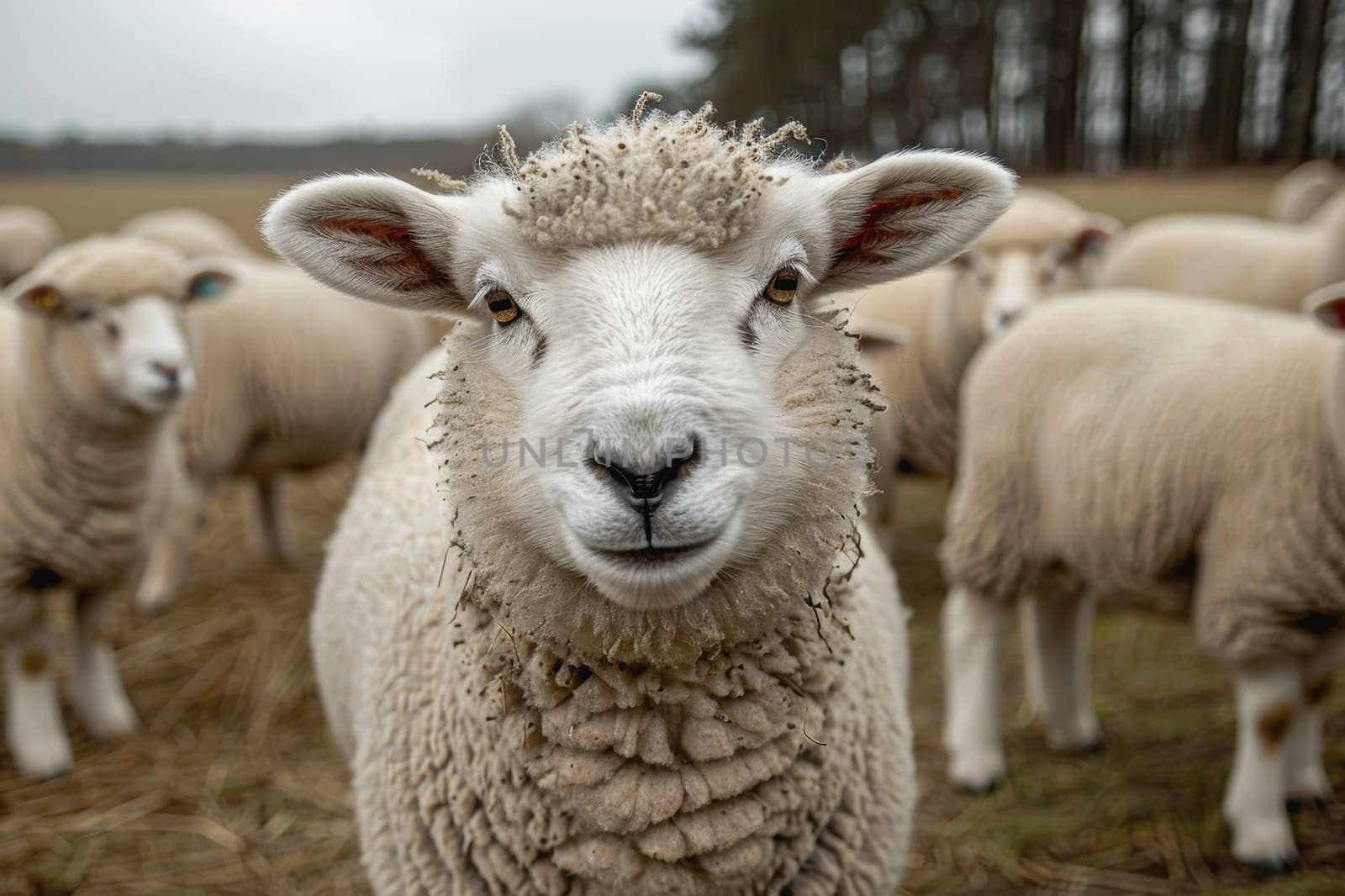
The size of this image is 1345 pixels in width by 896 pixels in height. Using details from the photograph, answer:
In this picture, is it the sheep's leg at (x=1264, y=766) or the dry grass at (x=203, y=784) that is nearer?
the sheep's leg at (x=1264, y=766)

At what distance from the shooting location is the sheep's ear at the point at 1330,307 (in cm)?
248

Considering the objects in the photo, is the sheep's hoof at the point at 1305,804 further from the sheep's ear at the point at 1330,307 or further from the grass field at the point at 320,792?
the sheep's ear at the point at 1330,307

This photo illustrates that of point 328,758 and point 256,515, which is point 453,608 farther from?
point 256,515

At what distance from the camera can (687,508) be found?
126cm

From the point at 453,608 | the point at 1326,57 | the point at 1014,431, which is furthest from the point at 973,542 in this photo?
the point at 1326,57

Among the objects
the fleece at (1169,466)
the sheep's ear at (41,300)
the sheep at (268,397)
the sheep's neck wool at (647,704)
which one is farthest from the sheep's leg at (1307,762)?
the sheep at (268,397)

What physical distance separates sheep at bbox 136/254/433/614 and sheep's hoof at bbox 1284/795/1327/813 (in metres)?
4.89

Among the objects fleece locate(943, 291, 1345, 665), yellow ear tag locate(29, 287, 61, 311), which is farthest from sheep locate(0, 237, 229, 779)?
fleece locate(943, 291, 1345, 665)

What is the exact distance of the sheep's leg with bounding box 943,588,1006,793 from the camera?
3570mm

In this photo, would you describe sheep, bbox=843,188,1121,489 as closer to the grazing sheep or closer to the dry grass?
the dry grass

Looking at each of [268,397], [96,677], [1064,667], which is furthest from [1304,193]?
[96,677]

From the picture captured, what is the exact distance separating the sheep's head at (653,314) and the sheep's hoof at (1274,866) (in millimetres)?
2322

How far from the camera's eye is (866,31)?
77.0ft

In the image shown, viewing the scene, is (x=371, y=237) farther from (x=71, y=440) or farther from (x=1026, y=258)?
(x=1026, y=258)
